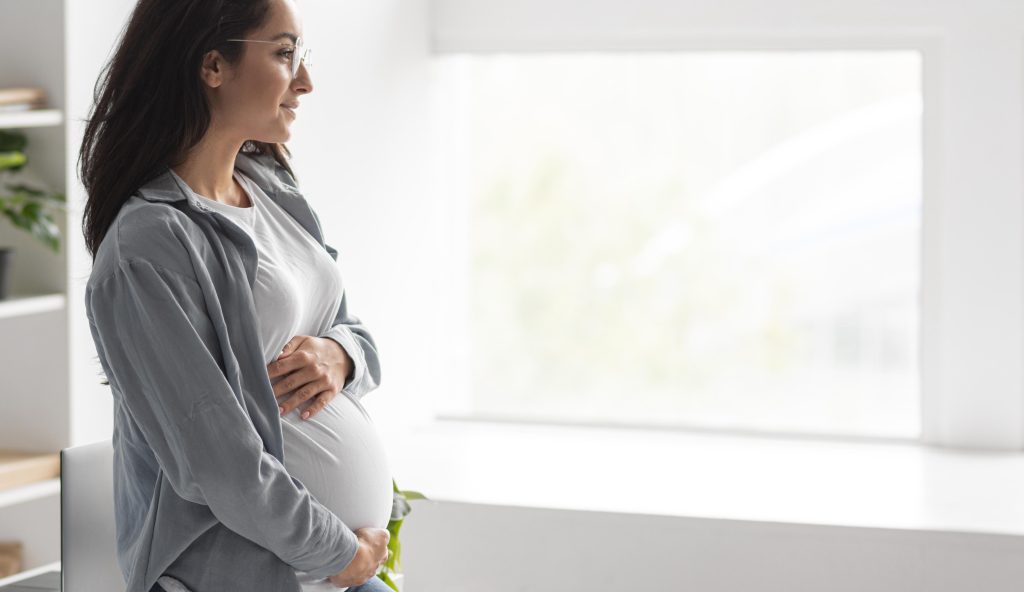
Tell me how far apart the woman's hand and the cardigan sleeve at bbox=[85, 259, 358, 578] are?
0.40 feet

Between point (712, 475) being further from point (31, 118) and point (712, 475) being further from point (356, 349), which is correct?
point (31, 118)

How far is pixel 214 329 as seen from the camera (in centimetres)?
122

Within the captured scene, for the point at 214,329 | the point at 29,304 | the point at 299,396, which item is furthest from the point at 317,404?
the point at 29,304

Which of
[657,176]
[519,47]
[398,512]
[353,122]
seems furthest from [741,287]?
[398,512]

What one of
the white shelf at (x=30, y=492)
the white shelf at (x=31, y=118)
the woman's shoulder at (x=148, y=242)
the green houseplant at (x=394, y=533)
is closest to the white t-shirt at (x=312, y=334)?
the woman's shoulder at (x=148, y=242)

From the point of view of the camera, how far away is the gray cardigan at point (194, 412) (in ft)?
3.84

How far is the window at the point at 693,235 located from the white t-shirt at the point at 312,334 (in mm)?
2055

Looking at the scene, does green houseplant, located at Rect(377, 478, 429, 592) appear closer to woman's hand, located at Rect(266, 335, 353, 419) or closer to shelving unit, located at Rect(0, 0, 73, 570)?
woman's hand, located at Rect(266, 335, 353, 419)

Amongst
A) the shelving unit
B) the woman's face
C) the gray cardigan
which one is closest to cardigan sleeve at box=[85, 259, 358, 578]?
the gray cardigan

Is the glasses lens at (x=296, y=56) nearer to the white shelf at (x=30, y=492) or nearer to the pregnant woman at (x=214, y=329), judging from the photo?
Result: the pregnant woman at (x=214, y=329)

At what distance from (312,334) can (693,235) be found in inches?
126

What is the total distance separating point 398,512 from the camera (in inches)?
73.4

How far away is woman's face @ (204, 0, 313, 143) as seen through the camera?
1.30 metres

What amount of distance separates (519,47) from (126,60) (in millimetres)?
2249
